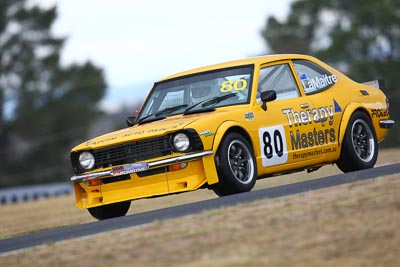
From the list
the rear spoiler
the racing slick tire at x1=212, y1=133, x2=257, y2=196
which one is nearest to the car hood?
the racing slick tire at x1=212, y1=133, x2=257, y2=196

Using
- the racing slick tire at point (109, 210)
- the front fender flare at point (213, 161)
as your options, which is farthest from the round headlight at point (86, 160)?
the front fender flare at point (213, 161)

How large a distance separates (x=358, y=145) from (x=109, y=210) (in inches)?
123

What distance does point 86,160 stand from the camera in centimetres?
1154

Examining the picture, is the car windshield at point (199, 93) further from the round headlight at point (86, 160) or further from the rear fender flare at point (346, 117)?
the rear fender flare at point (346, 117)

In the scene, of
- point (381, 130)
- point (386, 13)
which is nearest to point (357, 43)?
point (386, 13)

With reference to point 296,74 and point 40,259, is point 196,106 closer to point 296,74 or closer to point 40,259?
point 296,74

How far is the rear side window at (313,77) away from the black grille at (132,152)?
233cm

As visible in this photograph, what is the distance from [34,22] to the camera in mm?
70375

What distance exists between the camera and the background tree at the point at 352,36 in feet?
214

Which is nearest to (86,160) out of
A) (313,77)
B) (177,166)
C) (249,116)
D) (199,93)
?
(177,166)

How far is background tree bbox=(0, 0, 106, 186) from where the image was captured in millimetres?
65625

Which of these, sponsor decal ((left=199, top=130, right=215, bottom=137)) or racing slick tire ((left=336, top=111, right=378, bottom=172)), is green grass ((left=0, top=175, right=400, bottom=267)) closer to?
sponsor decal ((left=199, top=130, right=215, bottom=137))

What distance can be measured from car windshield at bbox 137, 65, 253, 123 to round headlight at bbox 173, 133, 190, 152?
916mm

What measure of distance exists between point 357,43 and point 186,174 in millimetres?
60113
